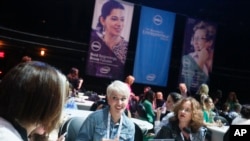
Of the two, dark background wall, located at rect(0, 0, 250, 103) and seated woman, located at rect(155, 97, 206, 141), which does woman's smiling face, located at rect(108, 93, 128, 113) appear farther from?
dark background wall, located at rect(0, 0, 250, 103)

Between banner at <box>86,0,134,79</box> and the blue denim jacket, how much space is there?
4.96 m

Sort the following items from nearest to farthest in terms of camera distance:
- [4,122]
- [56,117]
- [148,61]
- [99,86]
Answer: [4,122], [56,117], [148,61], [99,86]

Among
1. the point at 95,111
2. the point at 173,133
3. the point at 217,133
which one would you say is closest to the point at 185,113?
the point at 173,133

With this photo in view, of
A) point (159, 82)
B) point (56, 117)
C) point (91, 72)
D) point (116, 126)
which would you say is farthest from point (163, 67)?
point (56, 117)

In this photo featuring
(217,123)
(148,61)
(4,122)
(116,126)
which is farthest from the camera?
(148,61)

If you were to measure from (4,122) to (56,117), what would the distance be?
0.17 metres

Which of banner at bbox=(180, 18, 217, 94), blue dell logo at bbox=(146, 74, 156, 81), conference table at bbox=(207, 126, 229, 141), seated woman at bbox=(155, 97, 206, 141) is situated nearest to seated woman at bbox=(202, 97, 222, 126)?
conference table at bbox=(207, 126, 229, 141)

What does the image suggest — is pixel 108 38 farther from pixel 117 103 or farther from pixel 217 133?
pixel 117 103

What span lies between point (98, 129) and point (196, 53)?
668cm

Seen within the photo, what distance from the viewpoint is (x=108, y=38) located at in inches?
307

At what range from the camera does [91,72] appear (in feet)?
25.3

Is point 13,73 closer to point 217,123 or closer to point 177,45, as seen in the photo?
point 217,123

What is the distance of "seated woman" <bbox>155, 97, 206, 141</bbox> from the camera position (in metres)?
2.95

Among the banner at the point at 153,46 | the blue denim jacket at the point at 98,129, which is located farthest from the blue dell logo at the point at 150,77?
the blue denim jacket at the point at 98,129
